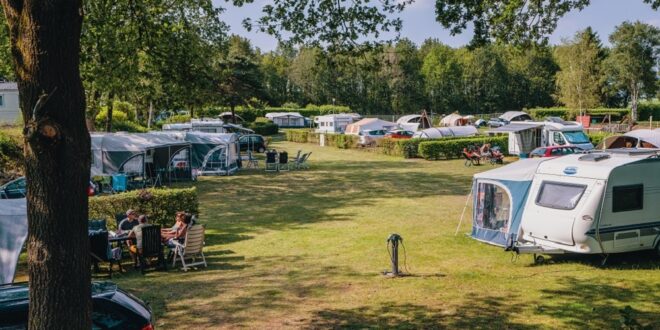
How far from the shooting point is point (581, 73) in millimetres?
57344

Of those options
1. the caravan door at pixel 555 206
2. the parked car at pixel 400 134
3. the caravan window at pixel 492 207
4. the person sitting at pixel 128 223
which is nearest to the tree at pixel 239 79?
the parked car at pixel 400 134

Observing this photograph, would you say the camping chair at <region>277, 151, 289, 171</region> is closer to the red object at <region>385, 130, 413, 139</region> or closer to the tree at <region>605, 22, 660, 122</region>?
the red object at <region>385, 130, 413, 139</region>

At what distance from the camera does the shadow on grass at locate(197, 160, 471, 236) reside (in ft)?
54.3

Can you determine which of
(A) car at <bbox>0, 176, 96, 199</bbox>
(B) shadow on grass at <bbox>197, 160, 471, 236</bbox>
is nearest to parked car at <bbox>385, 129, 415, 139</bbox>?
(B) shadow on grass at <bbox>197, 160, 471, 236</bbox>

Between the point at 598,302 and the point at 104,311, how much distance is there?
6.89 metres

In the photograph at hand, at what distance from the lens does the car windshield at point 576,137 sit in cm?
2983

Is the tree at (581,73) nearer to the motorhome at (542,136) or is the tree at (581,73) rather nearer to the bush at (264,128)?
the motorhome at (542,136)

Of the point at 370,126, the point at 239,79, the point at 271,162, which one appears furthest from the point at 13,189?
the point at 239,79

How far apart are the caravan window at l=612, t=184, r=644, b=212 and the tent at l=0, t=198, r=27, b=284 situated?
9993mm

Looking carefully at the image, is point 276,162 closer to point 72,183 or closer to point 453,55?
point 72,183

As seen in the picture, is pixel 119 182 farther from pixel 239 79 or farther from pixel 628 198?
pixel 239 79

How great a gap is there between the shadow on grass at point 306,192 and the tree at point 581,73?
35.5 metres

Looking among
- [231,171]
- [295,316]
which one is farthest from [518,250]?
[231,171]

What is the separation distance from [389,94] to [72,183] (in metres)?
79.7
